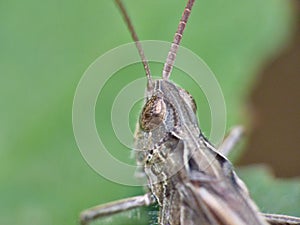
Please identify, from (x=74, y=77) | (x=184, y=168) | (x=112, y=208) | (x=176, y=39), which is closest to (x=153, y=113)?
(x=184, y=168)

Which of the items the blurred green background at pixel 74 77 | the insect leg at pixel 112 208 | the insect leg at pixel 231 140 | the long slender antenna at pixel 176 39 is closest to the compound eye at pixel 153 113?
the long slender antenna at pixel 176 39

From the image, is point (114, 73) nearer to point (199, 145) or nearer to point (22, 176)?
point (22, 176)

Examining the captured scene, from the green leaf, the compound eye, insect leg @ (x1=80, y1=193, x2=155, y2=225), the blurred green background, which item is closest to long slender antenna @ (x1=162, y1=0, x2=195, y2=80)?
the compound eye

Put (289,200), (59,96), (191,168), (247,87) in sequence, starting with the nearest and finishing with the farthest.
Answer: (191,168), (289,200), (59,96), (247,87)

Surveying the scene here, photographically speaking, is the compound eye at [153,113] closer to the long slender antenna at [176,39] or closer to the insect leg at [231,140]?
the long slender antenna at [176,39]

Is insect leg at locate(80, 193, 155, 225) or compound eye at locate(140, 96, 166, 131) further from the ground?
compound eye at locate(140, 96, 166, 131)

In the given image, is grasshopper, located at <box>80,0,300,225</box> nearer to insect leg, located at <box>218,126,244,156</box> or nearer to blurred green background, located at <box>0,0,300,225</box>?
blurred green background, located at <box>0,0,300,225</box>

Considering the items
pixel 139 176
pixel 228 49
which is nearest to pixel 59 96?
pixel 139 176
